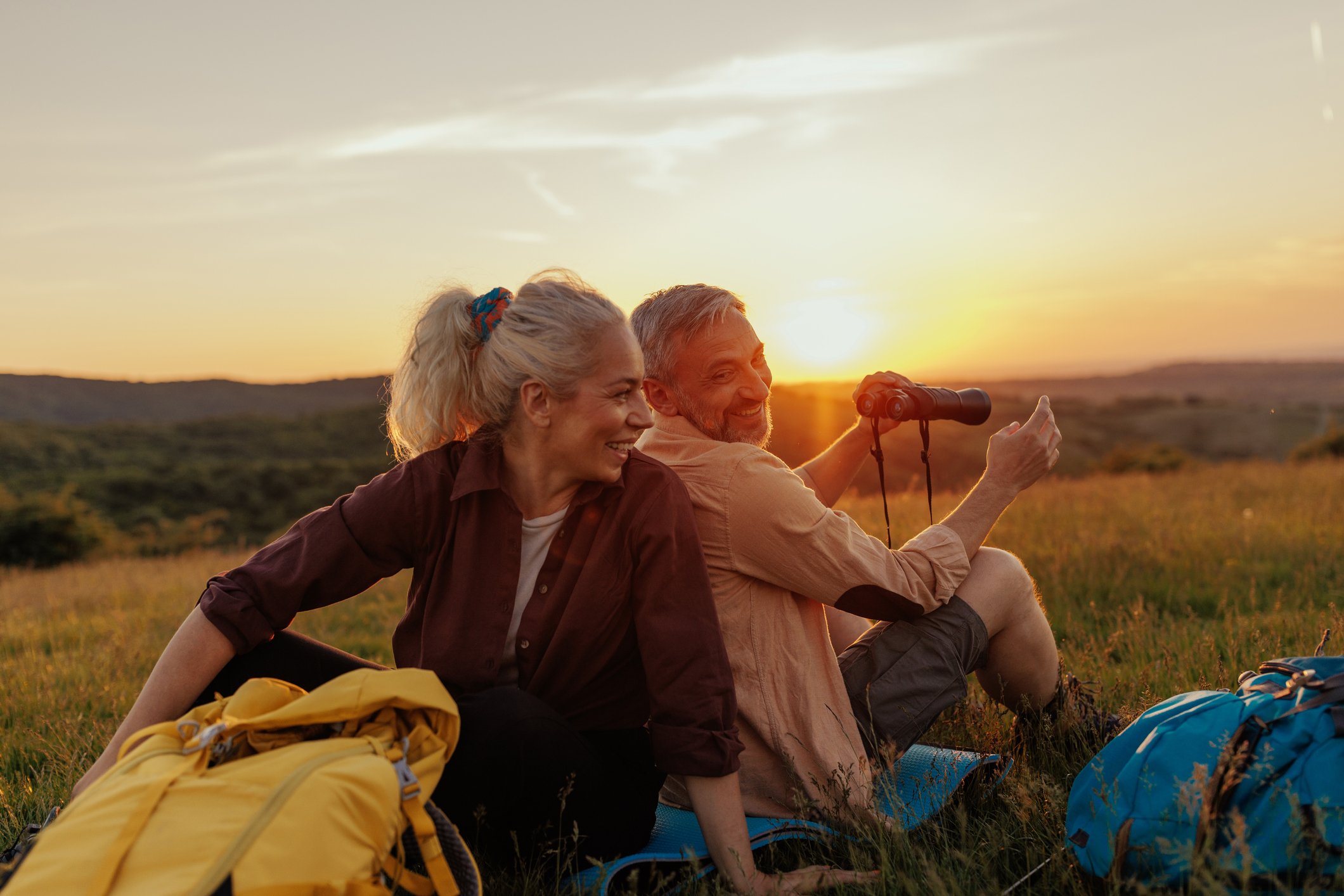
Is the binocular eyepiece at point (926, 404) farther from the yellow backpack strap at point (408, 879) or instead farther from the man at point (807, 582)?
the yellow backpack strap at point (408, 879)

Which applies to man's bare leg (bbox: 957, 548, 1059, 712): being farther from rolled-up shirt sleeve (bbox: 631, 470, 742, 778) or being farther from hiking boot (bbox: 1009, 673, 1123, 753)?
rolled-up shirt sleeve (bbox: 631, 470, 742, 778)

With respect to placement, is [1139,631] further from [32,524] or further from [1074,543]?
[32,524]

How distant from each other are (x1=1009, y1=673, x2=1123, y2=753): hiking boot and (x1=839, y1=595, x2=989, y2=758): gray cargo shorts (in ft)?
1.29

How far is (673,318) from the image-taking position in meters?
2.62

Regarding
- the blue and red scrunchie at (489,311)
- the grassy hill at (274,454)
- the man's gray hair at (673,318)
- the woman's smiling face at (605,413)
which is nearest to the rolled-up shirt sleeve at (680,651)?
the woman's smiling face at (605,413)

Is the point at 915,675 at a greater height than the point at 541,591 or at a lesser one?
lesser

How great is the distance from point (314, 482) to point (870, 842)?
39.1m

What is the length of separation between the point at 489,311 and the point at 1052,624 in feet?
11.9

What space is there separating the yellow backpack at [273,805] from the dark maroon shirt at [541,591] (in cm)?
38

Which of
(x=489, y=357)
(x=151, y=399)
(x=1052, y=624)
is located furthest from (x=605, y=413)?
(x=151, y=399)

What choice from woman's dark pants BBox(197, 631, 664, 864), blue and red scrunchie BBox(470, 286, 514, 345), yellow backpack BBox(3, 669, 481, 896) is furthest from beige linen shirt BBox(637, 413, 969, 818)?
yellow backpack BBox(3, 669, 481, 896)

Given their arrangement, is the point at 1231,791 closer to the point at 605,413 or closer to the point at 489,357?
the point at 605,413

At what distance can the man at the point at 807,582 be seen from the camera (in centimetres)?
244

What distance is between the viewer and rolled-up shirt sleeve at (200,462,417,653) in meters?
2.25
